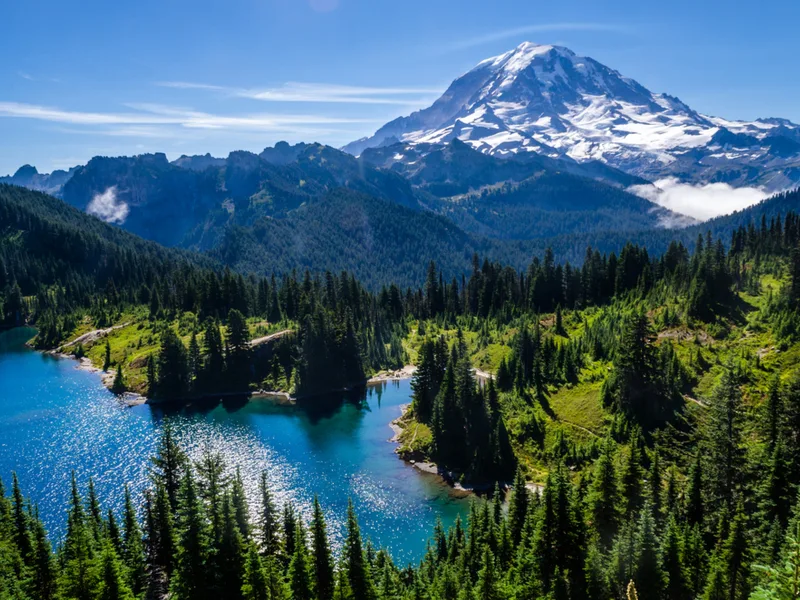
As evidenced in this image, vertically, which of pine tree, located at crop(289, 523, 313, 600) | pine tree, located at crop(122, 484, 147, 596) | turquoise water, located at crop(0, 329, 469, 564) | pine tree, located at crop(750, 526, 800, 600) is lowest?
turquoise water, located at crop(0, 329, 469, 564)

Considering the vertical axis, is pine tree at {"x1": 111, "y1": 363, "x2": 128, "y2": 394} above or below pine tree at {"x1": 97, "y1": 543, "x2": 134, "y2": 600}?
below

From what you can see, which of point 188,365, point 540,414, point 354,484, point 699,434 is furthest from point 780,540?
point 188,365

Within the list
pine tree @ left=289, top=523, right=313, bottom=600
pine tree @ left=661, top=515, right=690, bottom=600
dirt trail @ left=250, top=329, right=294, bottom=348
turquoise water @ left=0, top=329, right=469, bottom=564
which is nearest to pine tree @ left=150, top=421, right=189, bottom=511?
pine tree @ left=289, top=523, right=313, bottom=600

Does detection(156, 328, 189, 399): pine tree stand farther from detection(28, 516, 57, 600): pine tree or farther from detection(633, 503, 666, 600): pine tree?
detection(633, 503, 666, 600): pine tree

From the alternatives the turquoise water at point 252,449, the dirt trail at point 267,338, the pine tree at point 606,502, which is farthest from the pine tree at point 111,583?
the dirt trail at point 267,338

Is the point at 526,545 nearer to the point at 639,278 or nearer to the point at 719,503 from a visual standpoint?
the point at 719,503

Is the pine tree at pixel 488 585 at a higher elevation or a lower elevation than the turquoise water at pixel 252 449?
higher

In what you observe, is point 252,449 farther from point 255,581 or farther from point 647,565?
point 647,565

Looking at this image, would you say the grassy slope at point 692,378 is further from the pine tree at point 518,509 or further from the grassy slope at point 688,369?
the pine tree at point 518,509

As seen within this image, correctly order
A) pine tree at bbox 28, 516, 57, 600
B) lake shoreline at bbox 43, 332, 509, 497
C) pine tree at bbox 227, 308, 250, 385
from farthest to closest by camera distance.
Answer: pine tree at bbox 227, 308, 250, 385 → lake shoreline at bbox 43, 332, 509, 497 → pine tree at bbox 28, 516, 57, 600
